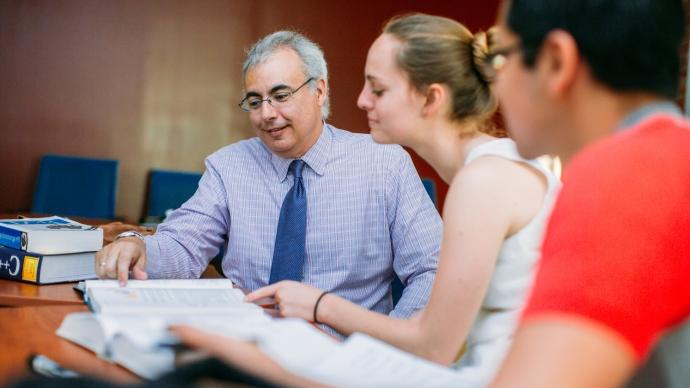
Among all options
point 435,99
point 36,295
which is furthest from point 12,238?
point 435,99

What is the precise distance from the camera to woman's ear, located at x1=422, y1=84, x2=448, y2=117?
62.2 inches

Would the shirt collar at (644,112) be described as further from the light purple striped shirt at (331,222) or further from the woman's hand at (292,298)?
the light purple striped shirt at (331,222)

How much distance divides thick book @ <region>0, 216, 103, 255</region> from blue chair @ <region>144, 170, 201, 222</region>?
3170mm

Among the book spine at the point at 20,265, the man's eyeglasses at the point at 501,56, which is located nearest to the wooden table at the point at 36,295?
the book spine at the point at 20,265

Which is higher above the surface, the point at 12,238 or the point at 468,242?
the point at 468,242

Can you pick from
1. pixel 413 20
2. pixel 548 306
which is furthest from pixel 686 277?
pixel 413 20

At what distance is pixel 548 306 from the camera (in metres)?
0.76

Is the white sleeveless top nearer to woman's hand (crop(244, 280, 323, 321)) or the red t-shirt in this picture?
woman's hand (crop(244, 280, 323, 321))

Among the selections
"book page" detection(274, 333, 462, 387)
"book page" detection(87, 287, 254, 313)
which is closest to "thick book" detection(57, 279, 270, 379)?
"book page" detection(87, 287, 254, 313)

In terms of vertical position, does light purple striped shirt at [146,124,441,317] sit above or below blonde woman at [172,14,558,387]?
below

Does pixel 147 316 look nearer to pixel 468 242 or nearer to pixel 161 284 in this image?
pixel 161 284

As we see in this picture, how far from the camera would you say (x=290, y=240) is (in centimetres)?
230

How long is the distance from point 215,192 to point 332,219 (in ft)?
1.23

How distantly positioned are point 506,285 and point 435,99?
17.4 inches
